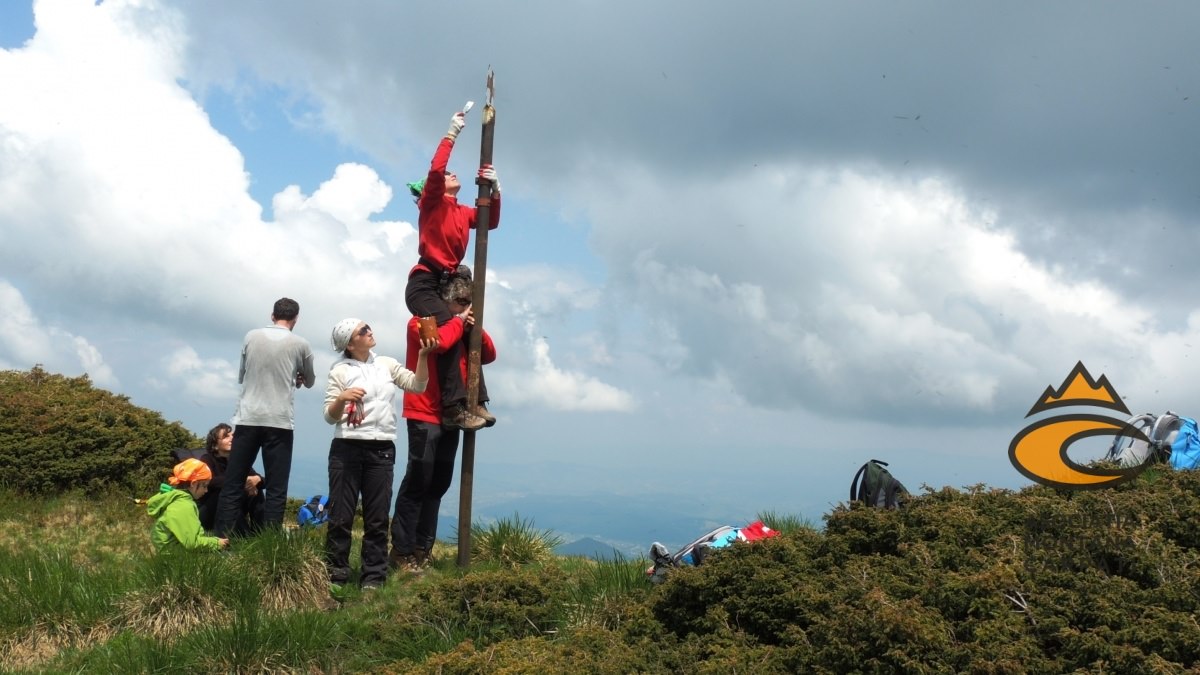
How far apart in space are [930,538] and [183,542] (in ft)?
16.7

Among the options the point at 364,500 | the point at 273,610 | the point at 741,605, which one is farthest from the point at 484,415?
the point at 741,605

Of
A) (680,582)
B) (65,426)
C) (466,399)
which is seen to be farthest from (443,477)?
(65,426)

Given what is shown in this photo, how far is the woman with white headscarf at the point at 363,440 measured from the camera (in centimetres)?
649

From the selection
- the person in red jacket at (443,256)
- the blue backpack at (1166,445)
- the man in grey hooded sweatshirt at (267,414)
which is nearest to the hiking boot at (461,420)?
the person in red jacket at (443,256)

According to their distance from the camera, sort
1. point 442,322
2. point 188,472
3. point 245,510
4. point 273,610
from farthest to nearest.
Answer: point 245,510 < point 188,472 < point 442,322 < point 273,610

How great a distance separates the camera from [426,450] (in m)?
7.03

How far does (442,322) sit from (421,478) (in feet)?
3.77

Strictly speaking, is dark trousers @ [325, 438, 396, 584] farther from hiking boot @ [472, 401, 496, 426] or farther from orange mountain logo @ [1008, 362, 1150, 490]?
orange mountain logo @ [1008, 362, 1150, 490]

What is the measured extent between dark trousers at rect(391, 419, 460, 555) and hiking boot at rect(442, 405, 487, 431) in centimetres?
8

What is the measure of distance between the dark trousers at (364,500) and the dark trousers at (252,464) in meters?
1.25

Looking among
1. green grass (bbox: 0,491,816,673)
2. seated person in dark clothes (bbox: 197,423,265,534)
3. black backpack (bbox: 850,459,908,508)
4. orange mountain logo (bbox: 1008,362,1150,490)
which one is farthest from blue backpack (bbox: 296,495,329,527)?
orange mountain logo (bbox: 1008,362,1150,490)

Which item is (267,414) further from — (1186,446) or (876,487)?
(1186,446)

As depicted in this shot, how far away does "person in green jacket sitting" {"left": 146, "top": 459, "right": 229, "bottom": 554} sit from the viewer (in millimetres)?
7004

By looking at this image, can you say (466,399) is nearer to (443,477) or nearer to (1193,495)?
(443,477)
